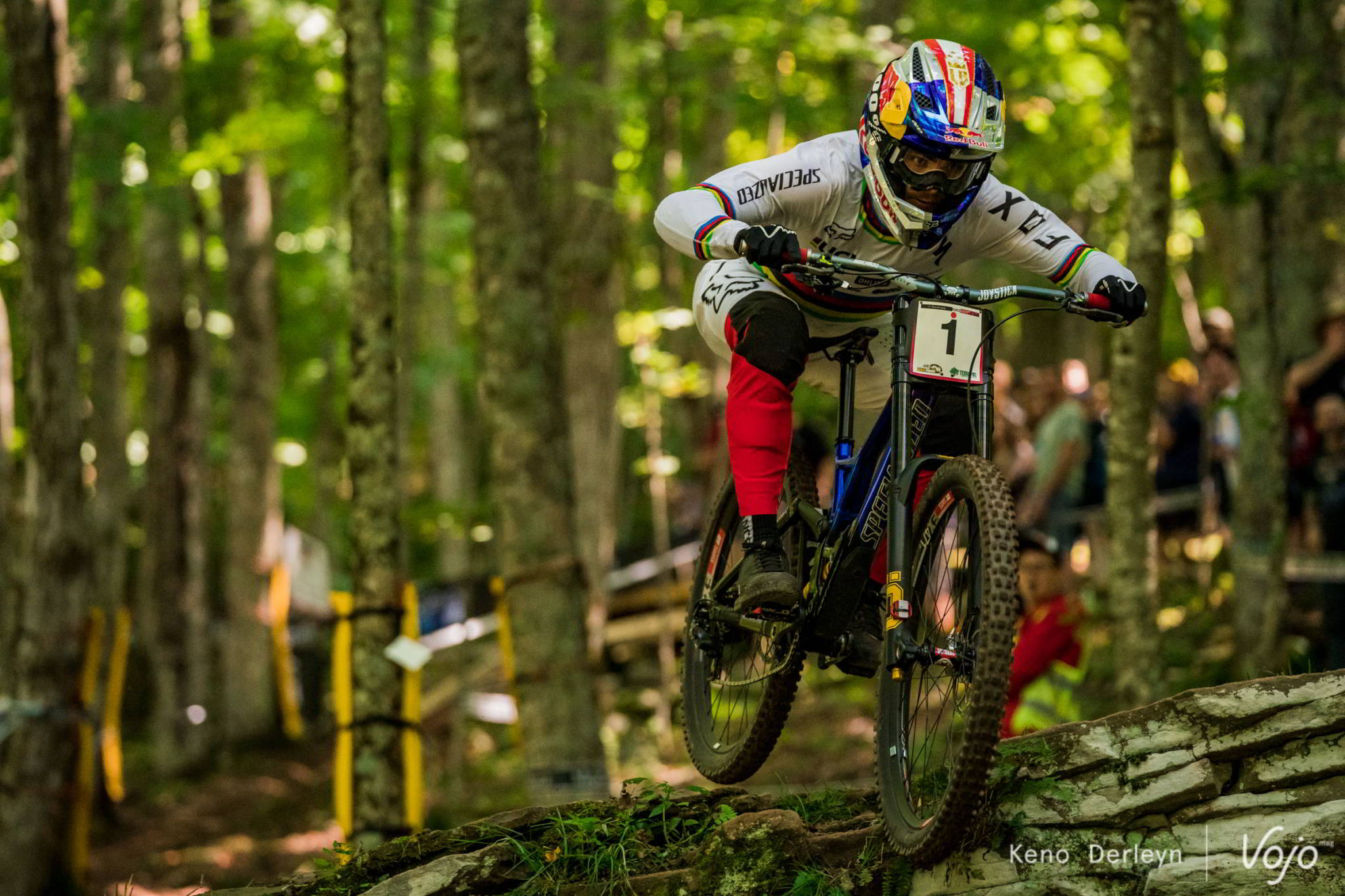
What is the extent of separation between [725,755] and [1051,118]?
1268 centimetres

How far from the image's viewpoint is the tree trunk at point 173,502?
1703 centimetres

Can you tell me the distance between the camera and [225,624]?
18.0 metres

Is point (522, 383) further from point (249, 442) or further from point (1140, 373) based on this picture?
point (249, 442)

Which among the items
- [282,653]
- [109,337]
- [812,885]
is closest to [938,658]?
[812,885]

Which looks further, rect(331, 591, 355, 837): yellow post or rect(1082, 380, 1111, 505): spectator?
rect(1082, 380, 1111, 505): spectator

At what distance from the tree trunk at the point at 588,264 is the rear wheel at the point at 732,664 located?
22.1ft

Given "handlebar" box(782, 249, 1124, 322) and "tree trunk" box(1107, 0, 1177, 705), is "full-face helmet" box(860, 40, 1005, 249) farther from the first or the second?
"tree trunk" box(1107, 0, 1177, 705)

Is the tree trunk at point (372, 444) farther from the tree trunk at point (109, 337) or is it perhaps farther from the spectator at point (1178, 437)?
the tree trunk at point (109, 337)

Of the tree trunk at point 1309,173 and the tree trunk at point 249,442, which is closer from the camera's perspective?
the tree trunk at point 1309,173

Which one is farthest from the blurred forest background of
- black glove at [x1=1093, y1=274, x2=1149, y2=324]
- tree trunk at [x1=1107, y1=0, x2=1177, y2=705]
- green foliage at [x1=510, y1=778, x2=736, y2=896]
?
green foliage at [x1=510, y1=778, x2=736, y2=896]

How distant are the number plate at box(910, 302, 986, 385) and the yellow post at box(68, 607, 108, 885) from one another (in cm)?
860

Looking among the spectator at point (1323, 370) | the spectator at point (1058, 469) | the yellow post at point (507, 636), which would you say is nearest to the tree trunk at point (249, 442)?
the yellow post at point (507, 636)

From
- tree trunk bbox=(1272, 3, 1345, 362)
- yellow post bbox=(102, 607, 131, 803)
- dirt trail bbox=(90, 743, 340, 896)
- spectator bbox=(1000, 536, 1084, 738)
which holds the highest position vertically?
tree trunk bbox=(1272, 3, 1345, 362)

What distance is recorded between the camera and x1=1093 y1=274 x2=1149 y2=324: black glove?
493 cm
